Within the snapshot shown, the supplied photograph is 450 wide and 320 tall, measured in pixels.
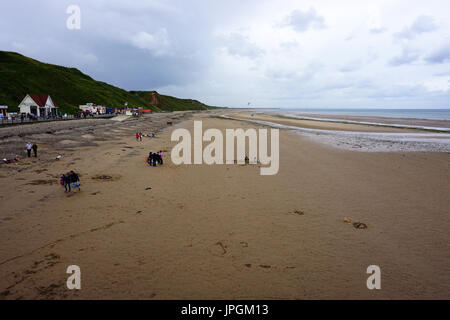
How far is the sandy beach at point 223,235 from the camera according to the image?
613 cm

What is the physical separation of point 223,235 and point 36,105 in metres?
78.3

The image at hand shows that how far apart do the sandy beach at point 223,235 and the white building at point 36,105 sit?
61.9 meters

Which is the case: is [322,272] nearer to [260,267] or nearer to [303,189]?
[260,267]

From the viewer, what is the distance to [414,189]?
13.7 m

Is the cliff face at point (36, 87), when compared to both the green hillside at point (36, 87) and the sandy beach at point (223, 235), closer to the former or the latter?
the green hillside at point (36, 87)

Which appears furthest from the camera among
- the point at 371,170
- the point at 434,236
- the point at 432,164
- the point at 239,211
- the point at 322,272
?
the point at 432,164

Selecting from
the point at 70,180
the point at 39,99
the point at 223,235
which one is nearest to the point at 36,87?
the point at 39,99

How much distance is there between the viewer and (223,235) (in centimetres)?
858

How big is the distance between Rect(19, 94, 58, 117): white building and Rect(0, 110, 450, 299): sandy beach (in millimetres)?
61894

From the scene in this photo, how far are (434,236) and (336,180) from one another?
6809mm

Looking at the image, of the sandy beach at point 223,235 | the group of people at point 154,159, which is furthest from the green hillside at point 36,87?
the sandy beach at point 223,235

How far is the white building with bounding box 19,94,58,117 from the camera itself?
6138 centimetres
